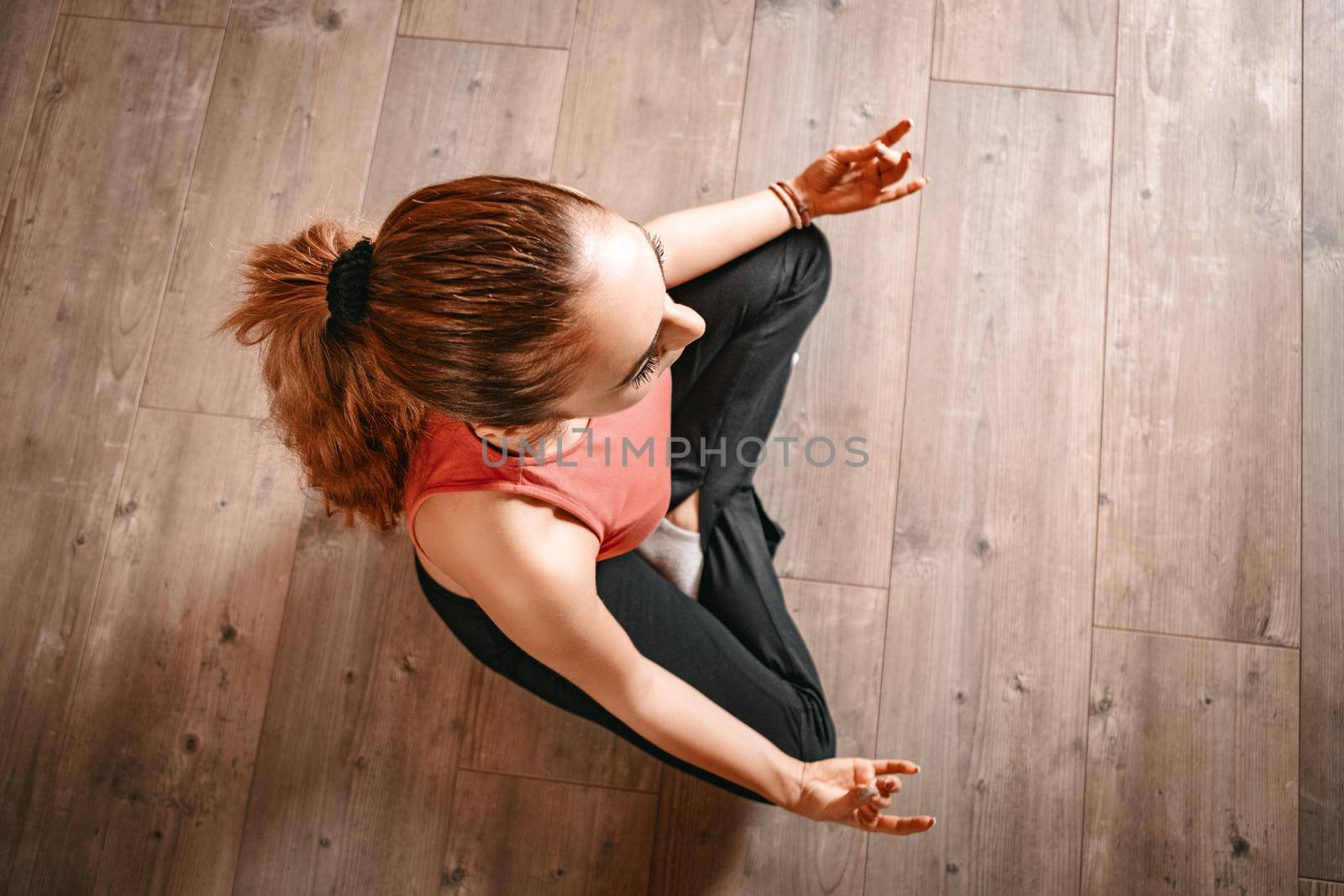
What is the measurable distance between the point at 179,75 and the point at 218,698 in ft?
3.40

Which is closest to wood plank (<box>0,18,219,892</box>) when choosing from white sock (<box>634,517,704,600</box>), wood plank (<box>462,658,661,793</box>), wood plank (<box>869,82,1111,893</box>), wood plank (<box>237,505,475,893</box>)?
wood plank (<box>237,505,475,893</box>)

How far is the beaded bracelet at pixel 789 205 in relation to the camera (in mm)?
1163

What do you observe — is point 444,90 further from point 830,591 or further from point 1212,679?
point 1212,679

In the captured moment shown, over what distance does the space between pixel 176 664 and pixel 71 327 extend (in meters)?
0.57

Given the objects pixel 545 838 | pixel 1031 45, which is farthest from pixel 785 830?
pixel 1031 45

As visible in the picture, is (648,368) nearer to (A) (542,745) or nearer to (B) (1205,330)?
(A) (542,745)

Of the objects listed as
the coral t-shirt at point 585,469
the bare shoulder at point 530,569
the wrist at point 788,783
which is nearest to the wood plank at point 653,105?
the coral t-shirt at point 585,469

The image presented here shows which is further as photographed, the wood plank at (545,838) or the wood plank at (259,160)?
the wood plank at (259,160)

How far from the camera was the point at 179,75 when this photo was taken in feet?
4.75

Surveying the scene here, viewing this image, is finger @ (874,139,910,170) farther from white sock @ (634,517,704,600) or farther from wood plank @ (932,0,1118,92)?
white sock @ (634,517,704,600)

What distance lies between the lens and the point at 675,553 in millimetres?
1125

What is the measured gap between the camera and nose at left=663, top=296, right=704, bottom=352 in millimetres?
774

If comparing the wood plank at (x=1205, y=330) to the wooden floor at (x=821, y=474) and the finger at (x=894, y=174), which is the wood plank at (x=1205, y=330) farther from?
the finger at (x=894, y=174)

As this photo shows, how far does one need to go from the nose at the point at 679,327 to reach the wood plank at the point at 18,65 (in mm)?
1313
